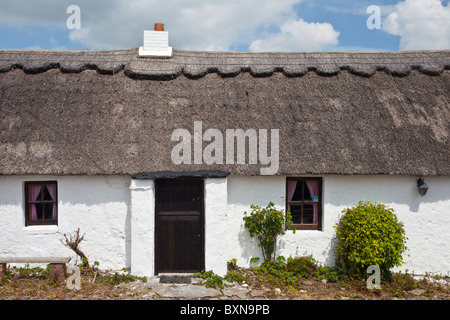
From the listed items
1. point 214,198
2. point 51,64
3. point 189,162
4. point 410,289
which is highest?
point 51,64

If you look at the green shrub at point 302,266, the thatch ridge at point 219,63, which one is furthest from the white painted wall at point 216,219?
the thatch ridge at point 219,63

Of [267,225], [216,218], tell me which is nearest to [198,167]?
[216,218]

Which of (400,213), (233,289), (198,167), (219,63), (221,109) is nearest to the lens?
(233,289)

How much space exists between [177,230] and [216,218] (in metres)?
0.85

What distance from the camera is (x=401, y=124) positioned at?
7492 millimetres

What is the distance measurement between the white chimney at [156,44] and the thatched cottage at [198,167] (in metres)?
1.23

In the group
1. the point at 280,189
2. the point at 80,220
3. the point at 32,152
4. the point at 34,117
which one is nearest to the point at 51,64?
the point at 34,117

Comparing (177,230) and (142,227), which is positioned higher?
(142,227)

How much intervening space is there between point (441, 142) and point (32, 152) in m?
8.47

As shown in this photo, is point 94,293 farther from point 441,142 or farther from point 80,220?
point 441,142

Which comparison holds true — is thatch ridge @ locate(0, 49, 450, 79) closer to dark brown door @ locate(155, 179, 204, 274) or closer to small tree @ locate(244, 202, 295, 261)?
dark brown door @ locate(155, 179, 204, 274)

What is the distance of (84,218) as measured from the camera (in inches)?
272

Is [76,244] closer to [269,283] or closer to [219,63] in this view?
[269,283]

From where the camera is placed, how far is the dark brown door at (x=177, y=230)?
678 cm
